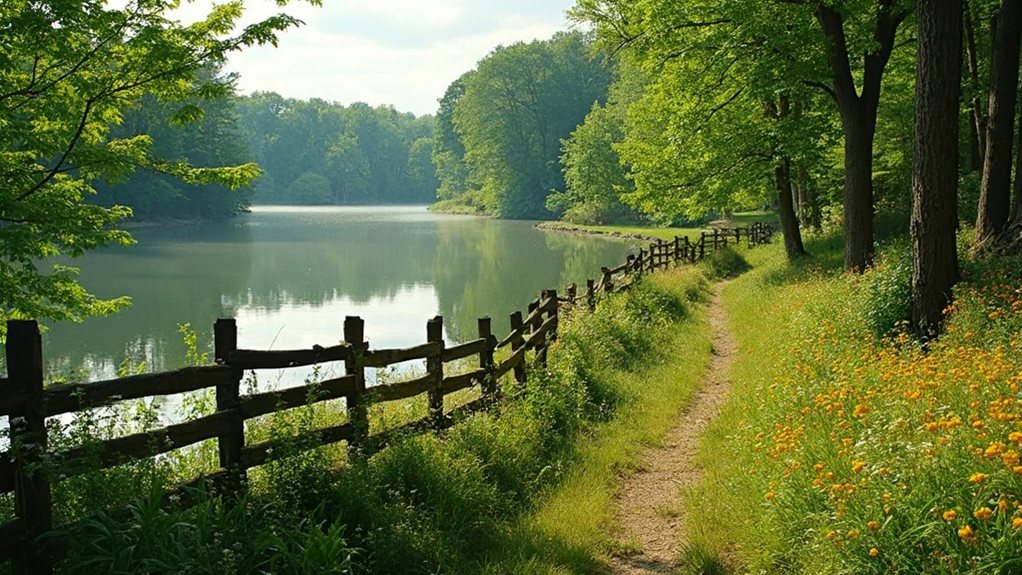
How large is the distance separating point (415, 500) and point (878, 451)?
3408 mm

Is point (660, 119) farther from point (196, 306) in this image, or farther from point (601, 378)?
point (196, 306)

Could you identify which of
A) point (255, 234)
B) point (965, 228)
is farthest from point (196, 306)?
point (255, 234)

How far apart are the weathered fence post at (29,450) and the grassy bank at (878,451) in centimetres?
427

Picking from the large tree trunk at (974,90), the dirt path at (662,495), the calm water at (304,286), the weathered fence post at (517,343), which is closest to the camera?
the dirt path at (662,495)

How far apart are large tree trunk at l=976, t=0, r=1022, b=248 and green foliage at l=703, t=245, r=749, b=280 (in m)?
11.3

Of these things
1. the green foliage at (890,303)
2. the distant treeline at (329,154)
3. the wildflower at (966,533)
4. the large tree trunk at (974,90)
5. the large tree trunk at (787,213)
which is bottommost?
the wildflower at (966,533)

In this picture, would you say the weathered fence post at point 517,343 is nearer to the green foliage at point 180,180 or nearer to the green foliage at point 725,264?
the green foliage at point 725,264

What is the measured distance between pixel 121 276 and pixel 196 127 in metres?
46.1

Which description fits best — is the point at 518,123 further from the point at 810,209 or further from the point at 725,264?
the point at 725,264

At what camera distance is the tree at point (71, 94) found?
292 inches

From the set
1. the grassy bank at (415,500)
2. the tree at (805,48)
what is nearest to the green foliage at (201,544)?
the grassy bank at (415,500)

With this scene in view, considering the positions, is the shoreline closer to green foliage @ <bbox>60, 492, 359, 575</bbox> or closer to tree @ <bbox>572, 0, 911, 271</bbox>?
tree @ <bbox>572, 0, 911, 271</bbox>

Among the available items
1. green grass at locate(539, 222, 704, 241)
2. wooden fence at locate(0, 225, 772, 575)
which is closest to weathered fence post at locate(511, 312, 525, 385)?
wooden fence at locate(0, 225, 772, 575)

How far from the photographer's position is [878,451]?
14.7 feet
